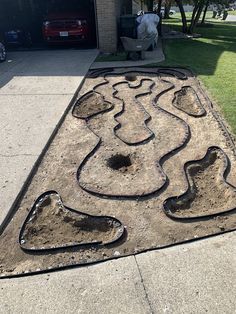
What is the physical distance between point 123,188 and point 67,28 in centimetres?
1068

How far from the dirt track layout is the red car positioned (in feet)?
23.2

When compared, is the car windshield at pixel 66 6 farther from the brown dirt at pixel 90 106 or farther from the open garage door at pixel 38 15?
the brown dirt at pixel 90 106

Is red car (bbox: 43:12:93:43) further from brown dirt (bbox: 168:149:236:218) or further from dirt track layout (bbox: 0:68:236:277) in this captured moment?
brown dirt (bbox: 168:149:236:218)

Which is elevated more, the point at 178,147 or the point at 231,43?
the point at 178,147

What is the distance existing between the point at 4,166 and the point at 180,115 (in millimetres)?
3775

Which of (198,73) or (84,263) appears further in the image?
(198,73)

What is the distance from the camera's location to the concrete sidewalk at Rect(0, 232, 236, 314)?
124 inches

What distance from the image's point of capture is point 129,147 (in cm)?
613

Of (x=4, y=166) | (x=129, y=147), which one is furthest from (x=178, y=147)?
(x=4, y=166)

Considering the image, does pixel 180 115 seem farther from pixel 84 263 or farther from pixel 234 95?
pixel 84 263

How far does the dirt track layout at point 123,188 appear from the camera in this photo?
3971mm

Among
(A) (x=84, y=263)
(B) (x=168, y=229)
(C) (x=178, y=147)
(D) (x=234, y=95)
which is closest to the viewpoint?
(A) (x=84, y=263)

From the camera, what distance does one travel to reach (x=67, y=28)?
13.8 meters

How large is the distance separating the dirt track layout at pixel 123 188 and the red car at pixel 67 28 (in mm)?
7077
